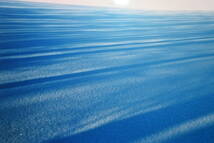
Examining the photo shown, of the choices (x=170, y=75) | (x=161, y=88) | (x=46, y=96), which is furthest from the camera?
(x=170, y=75)

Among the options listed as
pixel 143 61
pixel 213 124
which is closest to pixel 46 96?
pixel 213 124

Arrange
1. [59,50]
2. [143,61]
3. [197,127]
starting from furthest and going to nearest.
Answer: [59,50] < [143,61] < [197,127]

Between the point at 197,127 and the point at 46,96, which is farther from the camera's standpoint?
the point at 46,96

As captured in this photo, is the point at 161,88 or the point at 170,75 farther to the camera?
the point at 170,75

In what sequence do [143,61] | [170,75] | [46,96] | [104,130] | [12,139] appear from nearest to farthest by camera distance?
[12,139] → [104,130] → [46,96] → [170,75] → [143,61]

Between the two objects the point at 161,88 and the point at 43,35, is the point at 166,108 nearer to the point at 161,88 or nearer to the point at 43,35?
the point at 161,88

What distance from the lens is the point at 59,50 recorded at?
5262 millimetres

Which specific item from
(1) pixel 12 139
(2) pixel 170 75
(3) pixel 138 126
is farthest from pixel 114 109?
(2) pixel 170 75

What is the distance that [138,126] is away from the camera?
2330mm

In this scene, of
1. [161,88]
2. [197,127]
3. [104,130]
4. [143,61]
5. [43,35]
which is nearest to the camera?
[104,130]

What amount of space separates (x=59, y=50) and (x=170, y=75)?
304 cm

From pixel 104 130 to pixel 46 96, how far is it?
3.91 feet

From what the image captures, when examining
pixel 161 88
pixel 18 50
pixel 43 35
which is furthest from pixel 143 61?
pixel 43 35

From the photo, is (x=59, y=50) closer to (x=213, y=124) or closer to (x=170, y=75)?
(x=170, y=75)
